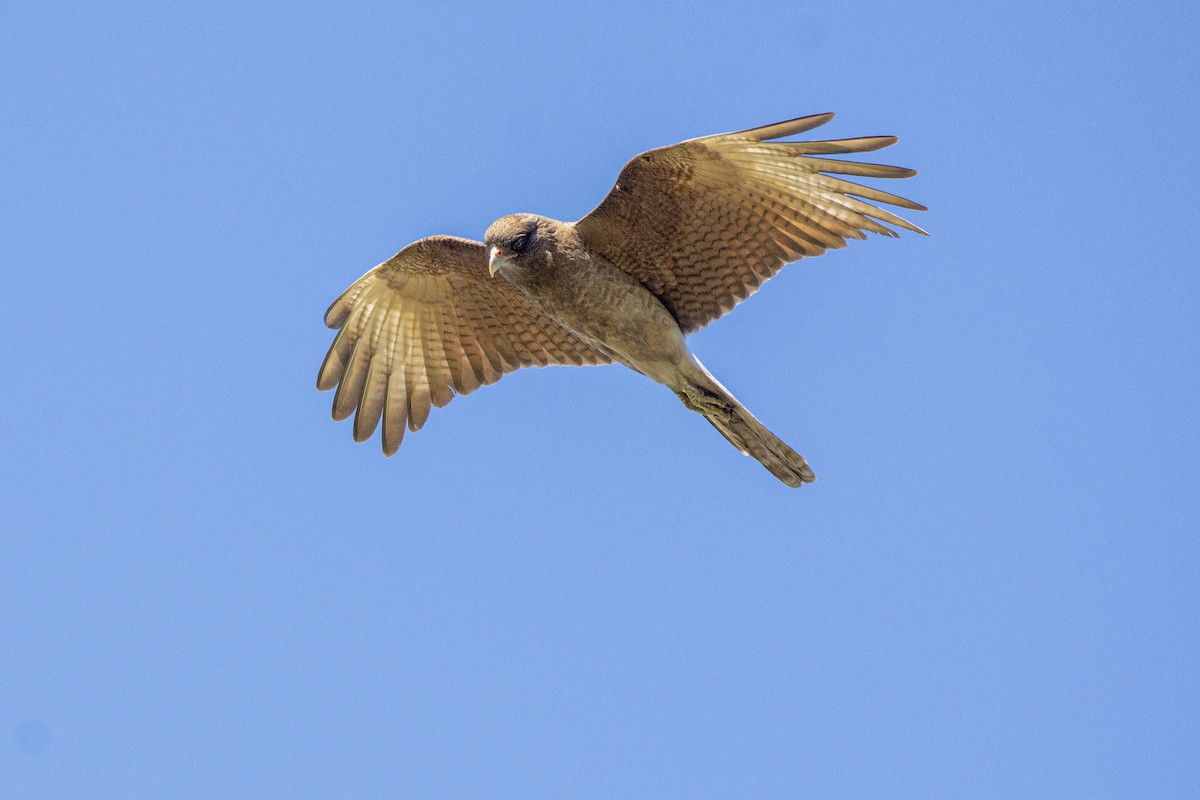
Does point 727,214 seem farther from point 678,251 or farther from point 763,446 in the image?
point 763,446

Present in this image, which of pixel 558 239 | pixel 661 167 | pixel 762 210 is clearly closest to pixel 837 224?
pixel 762 210

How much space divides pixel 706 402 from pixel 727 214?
1318mm

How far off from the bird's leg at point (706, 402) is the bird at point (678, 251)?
1 cm

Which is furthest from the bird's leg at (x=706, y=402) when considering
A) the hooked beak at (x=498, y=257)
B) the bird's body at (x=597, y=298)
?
the hooked beak at (x=498, y=257)

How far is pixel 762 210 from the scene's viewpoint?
9.88 meters

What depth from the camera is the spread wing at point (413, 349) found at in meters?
11.3

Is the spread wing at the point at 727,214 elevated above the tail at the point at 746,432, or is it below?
above

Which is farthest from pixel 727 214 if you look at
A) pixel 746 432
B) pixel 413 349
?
pixel 413 349

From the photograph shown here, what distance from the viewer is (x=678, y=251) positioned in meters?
10.2

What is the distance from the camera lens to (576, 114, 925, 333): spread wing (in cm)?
943

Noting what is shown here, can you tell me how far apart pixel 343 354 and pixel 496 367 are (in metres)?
1.24

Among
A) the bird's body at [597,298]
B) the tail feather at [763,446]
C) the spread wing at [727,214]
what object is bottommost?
the tail feather at [763,446]

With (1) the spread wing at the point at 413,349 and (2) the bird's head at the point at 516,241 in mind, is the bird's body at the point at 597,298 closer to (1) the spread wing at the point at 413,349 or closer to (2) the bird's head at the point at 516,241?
(2) the bird's head at the point at 516,241

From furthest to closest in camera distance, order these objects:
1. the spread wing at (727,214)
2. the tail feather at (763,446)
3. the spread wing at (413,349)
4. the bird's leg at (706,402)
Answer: the spread wing at (413,349), the bird's leg at (706,402), the tail feather at (763,446), the spread wing at (727,214)
